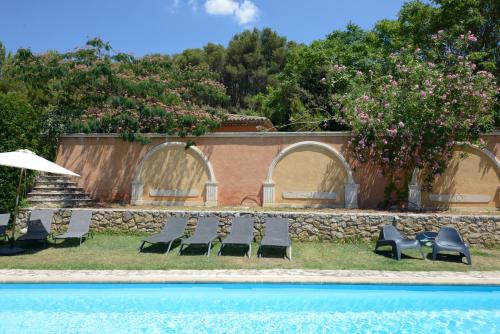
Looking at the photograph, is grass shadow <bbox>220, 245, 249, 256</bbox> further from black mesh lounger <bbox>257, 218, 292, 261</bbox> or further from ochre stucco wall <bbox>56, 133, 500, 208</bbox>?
ochre stucco wall <bbox>56, 133, 500, 208</bbox>

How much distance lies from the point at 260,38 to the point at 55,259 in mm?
33026

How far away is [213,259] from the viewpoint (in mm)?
9820

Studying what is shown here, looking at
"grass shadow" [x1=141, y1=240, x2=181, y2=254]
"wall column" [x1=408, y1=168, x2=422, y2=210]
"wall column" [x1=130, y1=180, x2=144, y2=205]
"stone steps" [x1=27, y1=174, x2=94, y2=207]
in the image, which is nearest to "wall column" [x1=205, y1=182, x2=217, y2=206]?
"wall column" [x1=130, y1=180, x2=144, y2=205]

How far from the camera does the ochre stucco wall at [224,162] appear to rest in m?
14.8

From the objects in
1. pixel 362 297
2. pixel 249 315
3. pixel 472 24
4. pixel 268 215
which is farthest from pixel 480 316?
pixel 472 24

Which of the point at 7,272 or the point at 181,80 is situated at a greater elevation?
the point at 181,80

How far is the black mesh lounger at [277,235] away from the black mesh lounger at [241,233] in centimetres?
40

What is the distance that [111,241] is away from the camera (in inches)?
456

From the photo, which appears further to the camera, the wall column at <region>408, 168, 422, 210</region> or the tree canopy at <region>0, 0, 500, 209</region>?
the wall column at <region>408, 168, 422, 210</region>

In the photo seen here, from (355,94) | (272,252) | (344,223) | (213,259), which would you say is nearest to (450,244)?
(344,223)

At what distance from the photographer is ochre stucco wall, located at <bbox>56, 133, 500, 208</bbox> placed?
14.8m

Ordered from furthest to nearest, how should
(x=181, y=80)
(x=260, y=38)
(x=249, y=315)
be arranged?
(x=260, y=38) < (x=181, y=80) < (x=249, y=315)

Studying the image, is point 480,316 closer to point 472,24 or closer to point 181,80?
point 181,80

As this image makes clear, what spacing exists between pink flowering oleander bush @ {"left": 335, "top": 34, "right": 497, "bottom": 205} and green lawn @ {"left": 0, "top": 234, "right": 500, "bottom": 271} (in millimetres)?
3788
